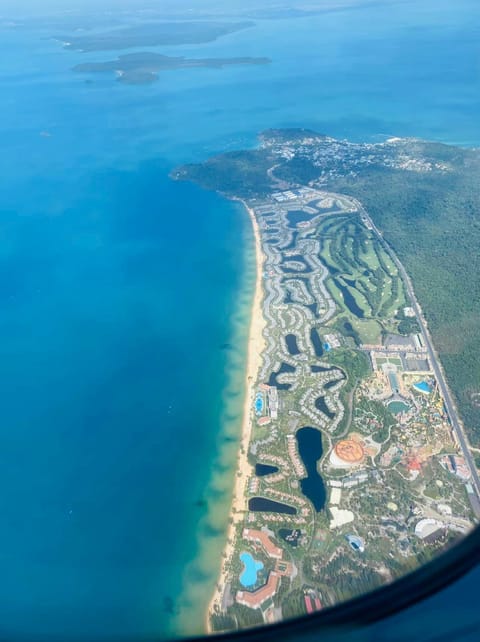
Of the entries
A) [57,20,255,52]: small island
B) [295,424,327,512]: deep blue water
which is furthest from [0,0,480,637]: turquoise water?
[57,20,255,52]: small island

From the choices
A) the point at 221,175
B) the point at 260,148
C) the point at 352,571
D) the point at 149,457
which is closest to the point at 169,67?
the point at 260,148

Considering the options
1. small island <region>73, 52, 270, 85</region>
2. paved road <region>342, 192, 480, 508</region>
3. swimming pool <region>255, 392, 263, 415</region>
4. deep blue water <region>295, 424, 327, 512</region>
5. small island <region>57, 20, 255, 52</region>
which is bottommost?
deep blue water <region>295, 424, 327, 512</region>

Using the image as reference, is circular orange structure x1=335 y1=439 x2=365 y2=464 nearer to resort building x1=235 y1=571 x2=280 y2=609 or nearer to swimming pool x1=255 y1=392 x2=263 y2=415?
swimming pool x1=255 y1=392 x2=263 y2=415

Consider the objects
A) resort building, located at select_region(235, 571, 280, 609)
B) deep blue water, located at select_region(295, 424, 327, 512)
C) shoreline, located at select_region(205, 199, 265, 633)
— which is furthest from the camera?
deep blue water, located at select_region(295, 424, 327, 512)

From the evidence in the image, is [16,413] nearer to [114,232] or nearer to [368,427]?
[368,427]

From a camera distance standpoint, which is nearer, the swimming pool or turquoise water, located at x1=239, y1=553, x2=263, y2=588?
turquoise water, located at x1=239, y1=553, x2=263, y2=588

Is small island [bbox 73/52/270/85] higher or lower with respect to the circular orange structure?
higher

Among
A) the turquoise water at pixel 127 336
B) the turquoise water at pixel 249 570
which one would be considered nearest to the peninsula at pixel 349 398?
the turquoise water at pixel 249 570
